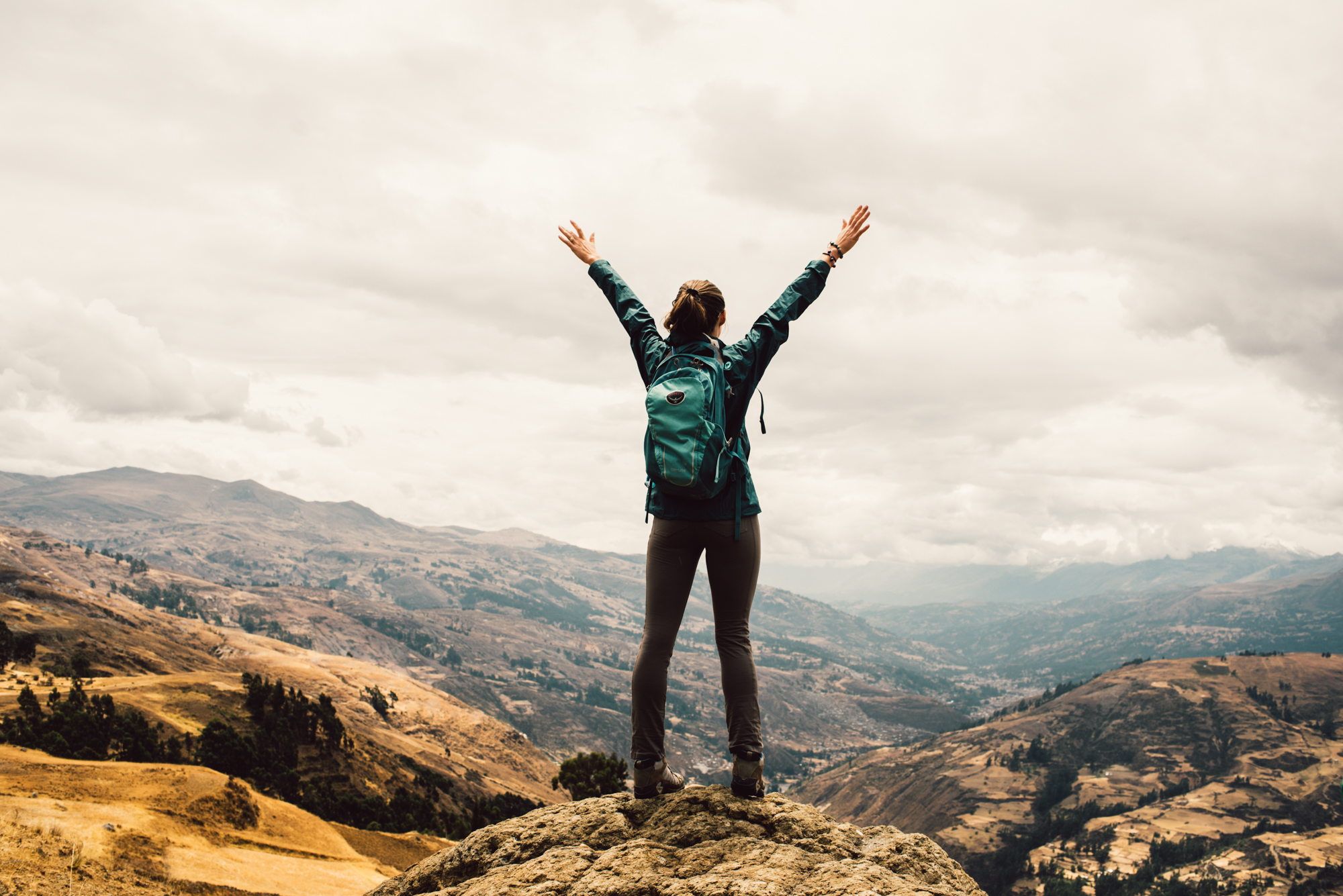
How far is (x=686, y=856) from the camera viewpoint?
7625 mm

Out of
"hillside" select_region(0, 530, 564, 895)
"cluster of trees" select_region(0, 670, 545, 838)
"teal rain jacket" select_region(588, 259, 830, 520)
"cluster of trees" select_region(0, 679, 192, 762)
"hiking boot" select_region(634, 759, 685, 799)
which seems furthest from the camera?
"cluster of trees" select_region(0, 670, 545, 838)

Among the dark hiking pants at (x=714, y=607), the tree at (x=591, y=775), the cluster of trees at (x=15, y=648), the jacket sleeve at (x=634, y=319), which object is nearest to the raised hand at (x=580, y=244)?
the jacket sleeve at (x=634, y=319)

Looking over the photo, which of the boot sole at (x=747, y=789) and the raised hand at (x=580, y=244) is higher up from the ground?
the raised hand at (x=580, y=244)

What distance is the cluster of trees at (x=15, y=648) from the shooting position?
93.1 m

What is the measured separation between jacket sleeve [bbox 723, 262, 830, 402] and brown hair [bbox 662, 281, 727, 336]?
38 cm

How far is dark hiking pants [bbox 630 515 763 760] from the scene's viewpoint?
7.14m

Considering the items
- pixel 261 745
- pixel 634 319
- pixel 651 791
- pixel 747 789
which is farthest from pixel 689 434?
pixel 261 745

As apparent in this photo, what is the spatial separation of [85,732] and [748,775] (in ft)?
192

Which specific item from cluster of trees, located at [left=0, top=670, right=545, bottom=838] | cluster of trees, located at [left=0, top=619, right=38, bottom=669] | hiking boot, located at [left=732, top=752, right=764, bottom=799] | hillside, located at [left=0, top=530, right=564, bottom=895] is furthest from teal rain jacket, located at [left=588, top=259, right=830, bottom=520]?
cluster of trees, located at [left=0, top=619, right=38, bottom=669]

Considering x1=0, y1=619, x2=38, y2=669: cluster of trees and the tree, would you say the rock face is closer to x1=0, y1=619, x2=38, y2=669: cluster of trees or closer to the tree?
the tree

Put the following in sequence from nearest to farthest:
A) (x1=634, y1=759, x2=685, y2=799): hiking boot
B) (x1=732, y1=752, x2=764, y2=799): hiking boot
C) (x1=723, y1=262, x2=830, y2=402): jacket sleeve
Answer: (x1=723, y1=262, x2=830, y2=402): jacket sleeve < (x1=732, y1=752, x2=764, y2=799): hiking boot < (x1=634, y1=759, x2=685, y2=799): hiking boot

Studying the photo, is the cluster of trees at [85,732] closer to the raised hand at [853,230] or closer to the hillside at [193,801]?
the hillside at [193,801]

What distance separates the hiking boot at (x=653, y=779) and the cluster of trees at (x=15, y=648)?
376 ft

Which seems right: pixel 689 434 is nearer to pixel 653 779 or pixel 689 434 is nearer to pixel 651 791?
pixel 653 779
